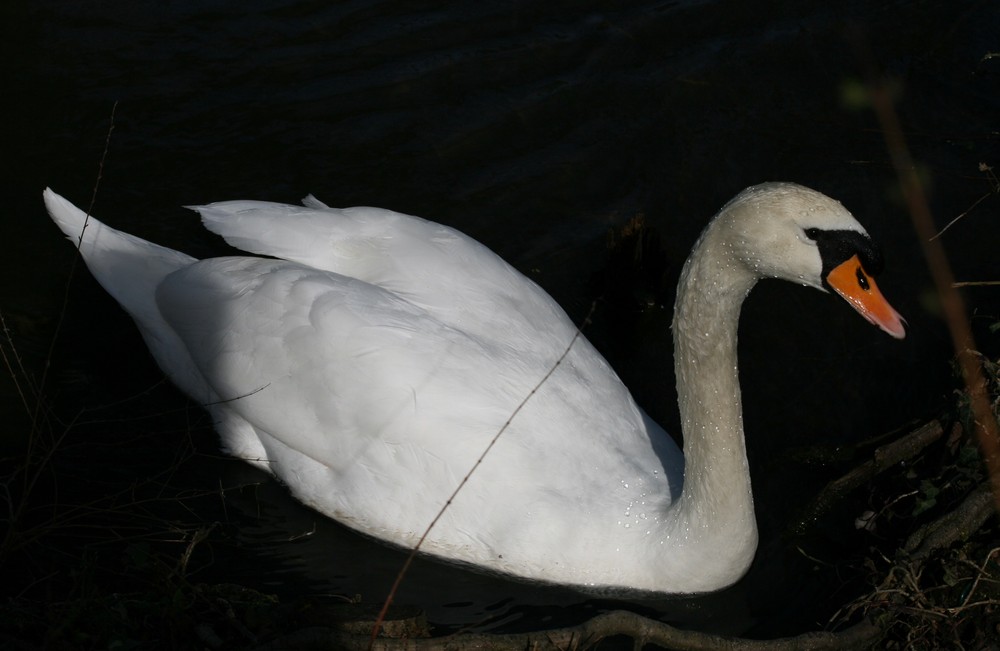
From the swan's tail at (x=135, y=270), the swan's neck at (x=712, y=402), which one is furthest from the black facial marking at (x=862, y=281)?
the swan's tail at (x=135, y=270)

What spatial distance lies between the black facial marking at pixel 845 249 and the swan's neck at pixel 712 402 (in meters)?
0.29

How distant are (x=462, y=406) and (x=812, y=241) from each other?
1608mm

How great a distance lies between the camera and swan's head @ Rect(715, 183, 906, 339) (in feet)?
13.0

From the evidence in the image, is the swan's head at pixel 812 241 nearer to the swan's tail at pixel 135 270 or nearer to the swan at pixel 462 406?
the swan at pixel 462 406

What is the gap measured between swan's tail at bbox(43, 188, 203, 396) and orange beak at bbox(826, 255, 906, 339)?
3188 millimetres

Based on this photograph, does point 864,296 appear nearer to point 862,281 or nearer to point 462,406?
point 862,281

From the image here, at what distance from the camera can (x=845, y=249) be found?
3.98 metres

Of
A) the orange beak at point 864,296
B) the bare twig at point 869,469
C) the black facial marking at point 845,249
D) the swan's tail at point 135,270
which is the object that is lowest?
the bare twig at point 869,469

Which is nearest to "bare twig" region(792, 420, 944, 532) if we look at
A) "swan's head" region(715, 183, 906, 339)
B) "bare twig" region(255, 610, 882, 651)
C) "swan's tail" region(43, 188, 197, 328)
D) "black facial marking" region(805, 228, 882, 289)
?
"bare twig" region(255, 610, 882, 651)

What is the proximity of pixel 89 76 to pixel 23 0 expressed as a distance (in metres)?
0.92

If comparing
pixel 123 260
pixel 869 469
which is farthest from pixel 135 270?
pixel 869 469

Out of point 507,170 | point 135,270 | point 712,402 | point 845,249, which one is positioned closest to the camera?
point 845,249

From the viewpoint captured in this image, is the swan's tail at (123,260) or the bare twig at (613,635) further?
the swan's tail at (123,260)

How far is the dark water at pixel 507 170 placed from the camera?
534 cm
